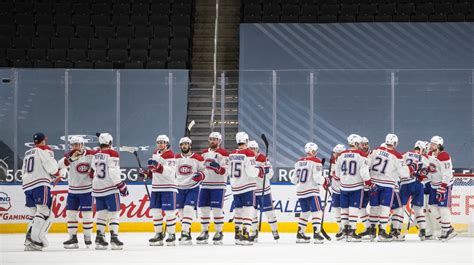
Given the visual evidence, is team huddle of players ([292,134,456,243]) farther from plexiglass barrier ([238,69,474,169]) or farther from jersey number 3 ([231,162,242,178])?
plexiglass barrier ([238,69,474,169])

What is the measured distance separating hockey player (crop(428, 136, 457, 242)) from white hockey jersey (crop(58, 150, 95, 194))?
5.45 metres

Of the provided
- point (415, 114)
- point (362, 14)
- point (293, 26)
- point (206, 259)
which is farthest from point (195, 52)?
point (206, 259)

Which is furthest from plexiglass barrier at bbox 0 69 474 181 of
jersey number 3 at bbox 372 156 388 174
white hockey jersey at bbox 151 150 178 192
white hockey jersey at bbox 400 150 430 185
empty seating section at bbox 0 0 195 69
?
empty seating section at bbox 0 0 195 69

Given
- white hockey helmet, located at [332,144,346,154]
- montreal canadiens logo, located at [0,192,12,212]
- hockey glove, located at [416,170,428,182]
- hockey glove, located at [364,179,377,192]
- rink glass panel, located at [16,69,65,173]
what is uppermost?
rink glass panel, located at [16,69,65,173]

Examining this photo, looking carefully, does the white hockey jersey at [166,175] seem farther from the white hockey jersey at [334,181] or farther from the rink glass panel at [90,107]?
the rink glass panel at [90,107]

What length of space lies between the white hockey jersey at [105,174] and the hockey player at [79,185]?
15 centimetres

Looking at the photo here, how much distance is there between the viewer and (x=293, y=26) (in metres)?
21.8

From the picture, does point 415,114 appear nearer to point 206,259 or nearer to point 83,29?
point 206,259

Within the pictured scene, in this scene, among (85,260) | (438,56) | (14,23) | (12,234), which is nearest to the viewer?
(85,260)

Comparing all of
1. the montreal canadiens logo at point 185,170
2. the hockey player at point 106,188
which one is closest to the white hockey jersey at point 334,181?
the montreal canadiens logo at point 185,170

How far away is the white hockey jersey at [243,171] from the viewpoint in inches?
538

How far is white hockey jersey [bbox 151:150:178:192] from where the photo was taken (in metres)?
13.6

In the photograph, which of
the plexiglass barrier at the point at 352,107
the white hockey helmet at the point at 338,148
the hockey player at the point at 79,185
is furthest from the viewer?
the plexiglass barrier at the point at 352,107

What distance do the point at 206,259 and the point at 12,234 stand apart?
6653 millimetres
